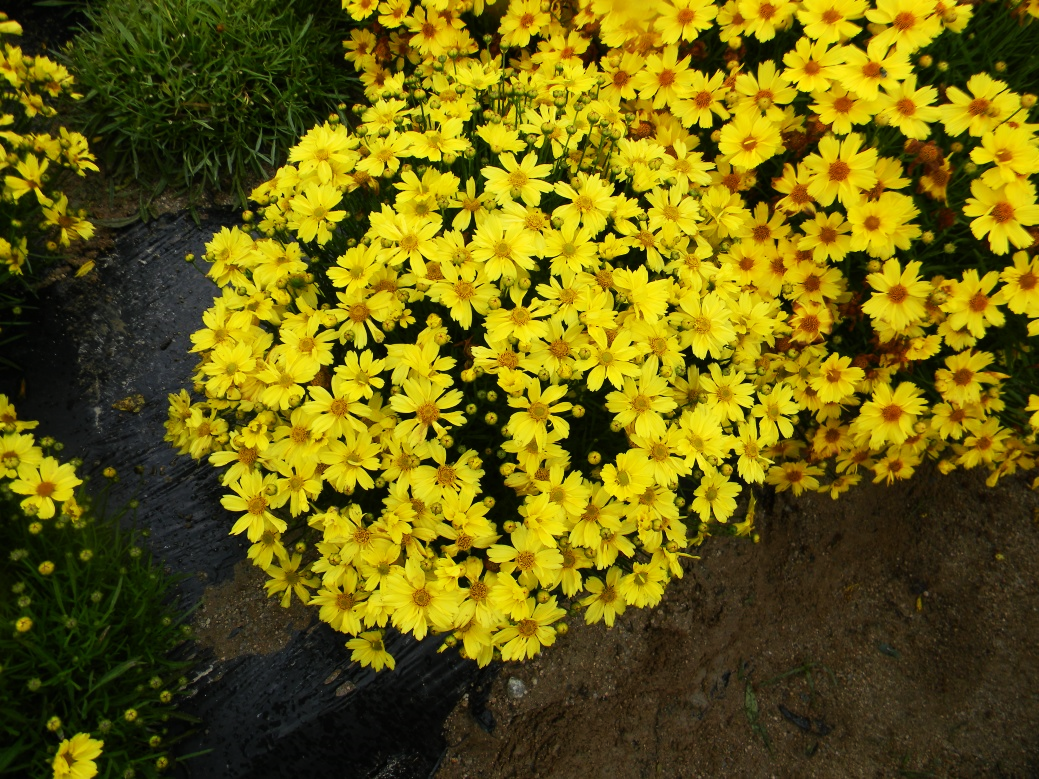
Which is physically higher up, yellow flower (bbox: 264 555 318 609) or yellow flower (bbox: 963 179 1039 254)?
yellow flower (bbox: 963 179 1039 254)

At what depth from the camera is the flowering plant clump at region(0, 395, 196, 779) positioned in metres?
2.01

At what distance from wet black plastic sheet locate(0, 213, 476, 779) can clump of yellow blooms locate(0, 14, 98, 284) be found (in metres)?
0.33

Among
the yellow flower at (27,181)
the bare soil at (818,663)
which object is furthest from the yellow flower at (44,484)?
the bare soil at (818,663)

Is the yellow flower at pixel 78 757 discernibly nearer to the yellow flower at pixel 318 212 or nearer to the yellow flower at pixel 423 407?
the yellow flower at pixel 423 407

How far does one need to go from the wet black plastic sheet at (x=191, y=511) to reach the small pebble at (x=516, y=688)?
0.60 feet

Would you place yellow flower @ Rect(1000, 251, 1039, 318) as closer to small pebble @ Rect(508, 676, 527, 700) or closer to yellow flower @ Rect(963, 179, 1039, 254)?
yellow flower @ Rect(963, 179, 1039, 254)

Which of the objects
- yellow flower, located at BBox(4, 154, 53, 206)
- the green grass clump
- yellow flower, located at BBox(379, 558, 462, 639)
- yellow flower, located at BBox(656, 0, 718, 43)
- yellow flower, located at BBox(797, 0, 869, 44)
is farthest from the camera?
the green grass clump

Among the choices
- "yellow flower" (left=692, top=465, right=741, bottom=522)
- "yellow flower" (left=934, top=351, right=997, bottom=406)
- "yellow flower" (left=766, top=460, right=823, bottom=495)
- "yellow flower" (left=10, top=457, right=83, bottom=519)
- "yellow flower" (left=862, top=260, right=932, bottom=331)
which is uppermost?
"yellow flower" (left=862, top=260, right=932, bottom=331)

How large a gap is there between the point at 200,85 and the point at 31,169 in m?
0.95

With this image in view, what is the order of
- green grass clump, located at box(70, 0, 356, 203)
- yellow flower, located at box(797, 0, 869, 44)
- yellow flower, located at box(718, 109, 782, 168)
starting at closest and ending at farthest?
yellow flower, located at box(797, 0, 869, 44) < yellow flower, located at box(718, 109, 782, 168) < green grass clump, located at box(70, 0, 356, 203)

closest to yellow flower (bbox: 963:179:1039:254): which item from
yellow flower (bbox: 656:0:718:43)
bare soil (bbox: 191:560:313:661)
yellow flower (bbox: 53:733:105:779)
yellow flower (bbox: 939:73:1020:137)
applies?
yellow flower (bbox: 939:73:1020:137)

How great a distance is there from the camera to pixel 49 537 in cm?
234

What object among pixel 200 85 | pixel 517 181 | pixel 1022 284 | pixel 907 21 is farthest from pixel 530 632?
pixel 200 85

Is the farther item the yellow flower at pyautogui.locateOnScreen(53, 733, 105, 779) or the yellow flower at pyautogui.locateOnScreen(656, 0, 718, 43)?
the yellow flower at pyautogui.locateOnScreen(656, 0, 718, 43)
